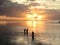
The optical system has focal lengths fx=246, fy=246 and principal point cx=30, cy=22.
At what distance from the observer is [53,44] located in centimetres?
6191

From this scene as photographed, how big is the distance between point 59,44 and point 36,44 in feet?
18.8

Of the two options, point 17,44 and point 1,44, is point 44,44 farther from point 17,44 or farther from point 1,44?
point 1,44

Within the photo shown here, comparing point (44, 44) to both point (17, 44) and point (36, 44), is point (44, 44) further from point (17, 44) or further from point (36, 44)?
Result: point (17, 44)

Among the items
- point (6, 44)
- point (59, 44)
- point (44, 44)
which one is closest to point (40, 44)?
point (44, 44)

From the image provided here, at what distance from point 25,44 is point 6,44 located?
15.2 ft

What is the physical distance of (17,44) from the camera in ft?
197

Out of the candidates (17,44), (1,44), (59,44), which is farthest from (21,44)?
(59,44)

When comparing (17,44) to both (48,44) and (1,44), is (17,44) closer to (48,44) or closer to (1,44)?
(1,44)

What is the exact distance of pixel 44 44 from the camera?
62.0 m

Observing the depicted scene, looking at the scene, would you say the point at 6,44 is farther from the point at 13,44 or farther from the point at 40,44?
the point at 40,44

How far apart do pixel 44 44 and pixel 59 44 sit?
3.76 meters

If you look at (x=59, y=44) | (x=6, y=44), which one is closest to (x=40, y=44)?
(x=59, y=44)

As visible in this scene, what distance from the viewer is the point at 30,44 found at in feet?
199

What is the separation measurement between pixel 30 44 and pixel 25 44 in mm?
1334
